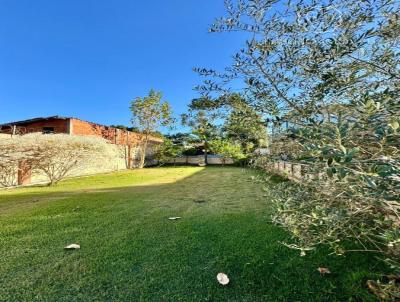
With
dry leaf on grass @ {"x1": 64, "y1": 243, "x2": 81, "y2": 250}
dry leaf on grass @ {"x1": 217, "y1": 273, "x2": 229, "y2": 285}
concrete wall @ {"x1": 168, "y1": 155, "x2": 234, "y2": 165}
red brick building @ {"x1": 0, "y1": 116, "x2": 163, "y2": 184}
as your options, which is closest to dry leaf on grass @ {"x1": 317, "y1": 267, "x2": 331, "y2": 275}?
dry leaf on grass @ {"x1": 217, "y1": 273, "x2": 229, "y2": 285}

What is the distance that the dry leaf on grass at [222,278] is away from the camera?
1.95 m

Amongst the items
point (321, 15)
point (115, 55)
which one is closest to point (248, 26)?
point (321, 15)

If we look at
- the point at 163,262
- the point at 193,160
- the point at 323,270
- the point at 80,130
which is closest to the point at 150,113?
the point at 80,130

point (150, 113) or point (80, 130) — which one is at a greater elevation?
point (150, 113)

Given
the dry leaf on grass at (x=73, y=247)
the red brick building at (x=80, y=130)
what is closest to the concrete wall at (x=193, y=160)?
the red brick building at (x=80, y=130)

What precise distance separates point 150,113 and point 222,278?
653 inches

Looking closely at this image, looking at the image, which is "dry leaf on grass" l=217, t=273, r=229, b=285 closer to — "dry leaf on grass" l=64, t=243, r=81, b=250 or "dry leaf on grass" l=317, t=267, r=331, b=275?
"dry leaf on grass" l=317, t=267, r=331, b=275

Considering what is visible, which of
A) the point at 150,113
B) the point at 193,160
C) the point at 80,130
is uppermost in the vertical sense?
the point at 150,113

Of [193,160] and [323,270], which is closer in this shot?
[323,270]

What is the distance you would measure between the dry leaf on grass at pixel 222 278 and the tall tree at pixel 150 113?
16.4 m

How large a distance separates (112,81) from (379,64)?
17.1 metres

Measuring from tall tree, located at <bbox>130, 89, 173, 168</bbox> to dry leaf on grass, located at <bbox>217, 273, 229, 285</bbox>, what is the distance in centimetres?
1638

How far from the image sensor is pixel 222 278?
199 cm

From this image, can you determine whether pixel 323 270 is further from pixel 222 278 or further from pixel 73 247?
pixel 73 247
